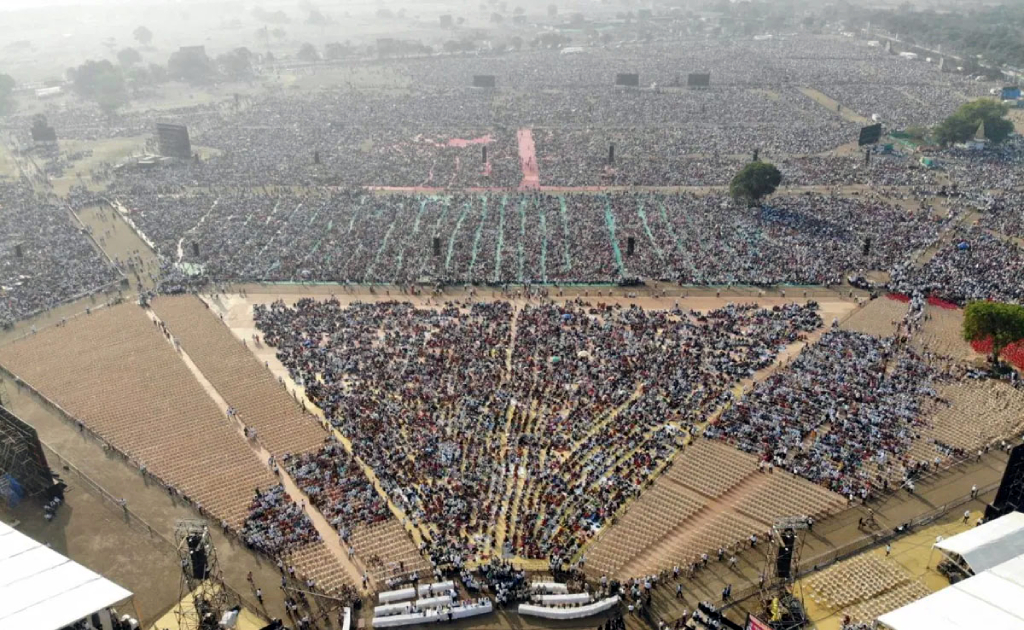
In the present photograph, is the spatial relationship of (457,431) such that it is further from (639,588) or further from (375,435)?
(639,588)

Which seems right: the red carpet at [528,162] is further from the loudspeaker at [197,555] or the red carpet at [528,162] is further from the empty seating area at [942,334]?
the loudspeaker at [197,555]

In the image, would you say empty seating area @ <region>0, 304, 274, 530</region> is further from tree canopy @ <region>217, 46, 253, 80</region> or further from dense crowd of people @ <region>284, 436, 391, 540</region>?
tree canopy @ <region>217, 46, 253, 80</region>

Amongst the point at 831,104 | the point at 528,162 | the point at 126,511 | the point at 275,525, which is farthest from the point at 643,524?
the point at 831,104

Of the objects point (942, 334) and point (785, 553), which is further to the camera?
point (942, 334)

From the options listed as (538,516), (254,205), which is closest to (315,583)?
(538,516)

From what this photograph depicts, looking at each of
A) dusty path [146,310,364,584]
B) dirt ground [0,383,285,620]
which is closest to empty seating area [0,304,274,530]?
dusty path [146,310,364,584]

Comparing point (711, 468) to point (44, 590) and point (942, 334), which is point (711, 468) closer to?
point (942, 334)

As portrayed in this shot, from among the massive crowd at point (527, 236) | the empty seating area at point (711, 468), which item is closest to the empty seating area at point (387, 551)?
the empty seating area at point (711, 468)

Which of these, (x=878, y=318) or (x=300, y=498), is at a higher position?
(x=300, y=498)
